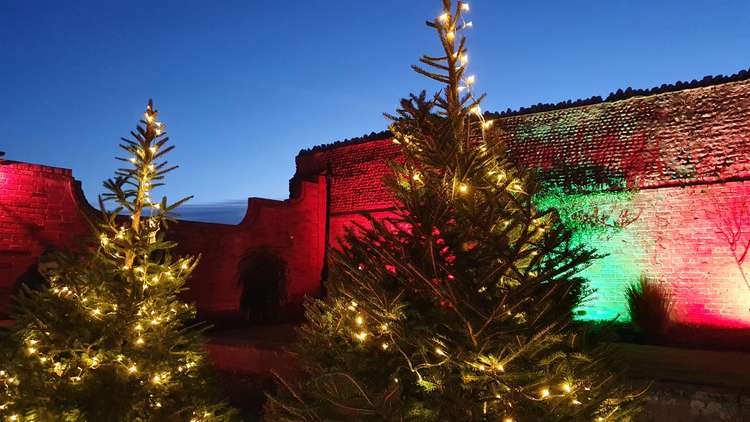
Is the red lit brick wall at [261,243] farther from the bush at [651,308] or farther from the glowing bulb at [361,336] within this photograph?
the glowing bulb at [361,336]

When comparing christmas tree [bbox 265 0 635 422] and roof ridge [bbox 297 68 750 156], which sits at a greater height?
roof ridge [bbox 297 68 750 156]

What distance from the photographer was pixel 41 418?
10.7 ft

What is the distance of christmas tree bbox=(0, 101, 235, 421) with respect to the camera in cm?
338

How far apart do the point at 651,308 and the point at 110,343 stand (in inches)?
315

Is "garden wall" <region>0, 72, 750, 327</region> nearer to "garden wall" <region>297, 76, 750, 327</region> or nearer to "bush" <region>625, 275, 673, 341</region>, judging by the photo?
"garden wall" <region>297, 76, 750, 327</region>

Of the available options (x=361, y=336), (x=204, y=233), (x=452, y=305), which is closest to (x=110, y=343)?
(x=361, y=336)

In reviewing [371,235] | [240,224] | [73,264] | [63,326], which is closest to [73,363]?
[63,326]

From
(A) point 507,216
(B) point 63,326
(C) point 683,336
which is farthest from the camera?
(C) point 683,336

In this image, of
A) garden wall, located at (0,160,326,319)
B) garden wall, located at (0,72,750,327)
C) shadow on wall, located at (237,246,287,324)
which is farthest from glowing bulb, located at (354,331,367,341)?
shadow on wall, located at (237,246,287,324)

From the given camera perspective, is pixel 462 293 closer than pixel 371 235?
Yes

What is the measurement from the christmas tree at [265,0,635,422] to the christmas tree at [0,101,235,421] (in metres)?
1.22

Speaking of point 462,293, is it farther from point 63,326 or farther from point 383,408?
point 63,326

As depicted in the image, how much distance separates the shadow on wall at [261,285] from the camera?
11250mm

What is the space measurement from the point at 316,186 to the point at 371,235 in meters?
10.6
